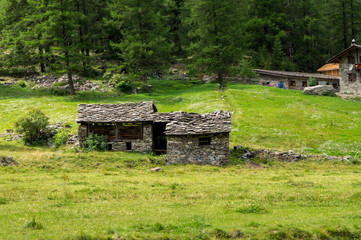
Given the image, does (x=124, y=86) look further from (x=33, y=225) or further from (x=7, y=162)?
(x=33, y=225)

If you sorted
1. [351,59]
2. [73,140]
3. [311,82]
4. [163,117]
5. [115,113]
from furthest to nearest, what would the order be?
[311,82] < [351,59] < [73,140] < [115,113] < [163,117]

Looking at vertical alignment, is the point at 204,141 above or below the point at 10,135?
below

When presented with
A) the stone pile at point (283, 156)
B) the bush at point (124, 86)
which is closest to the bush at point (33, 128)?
the stone pile at point (283, 156)

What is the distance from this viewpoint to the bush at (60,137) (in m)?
35.8

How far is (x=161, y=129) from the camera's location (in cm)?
3672

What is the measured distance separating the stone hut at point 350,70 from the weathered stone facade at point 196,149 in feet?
136

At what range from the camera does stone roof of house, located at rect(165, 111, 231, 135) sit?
98.4ft

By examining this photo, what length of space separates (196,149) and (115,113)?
363 inches

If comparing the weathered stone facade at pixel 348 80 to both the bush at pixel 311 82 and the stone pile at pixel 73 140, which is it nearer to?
the bush at pixel 311 82

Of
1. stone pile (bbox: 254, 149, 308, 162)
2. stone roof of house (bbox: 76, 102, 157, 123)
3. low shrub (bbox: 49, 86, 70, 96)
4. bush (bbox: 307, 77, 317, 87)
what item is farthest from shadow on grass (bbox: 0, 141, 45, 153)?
bush (bbox: 307, 77, 317, 87)

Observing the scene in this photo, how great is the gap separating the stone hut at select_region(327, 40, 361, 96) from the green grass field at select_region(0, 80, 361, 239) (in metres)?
20.1

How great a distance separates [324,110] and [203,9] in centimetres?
3122

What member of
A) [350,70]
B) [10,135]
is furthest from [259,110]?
[10,135]

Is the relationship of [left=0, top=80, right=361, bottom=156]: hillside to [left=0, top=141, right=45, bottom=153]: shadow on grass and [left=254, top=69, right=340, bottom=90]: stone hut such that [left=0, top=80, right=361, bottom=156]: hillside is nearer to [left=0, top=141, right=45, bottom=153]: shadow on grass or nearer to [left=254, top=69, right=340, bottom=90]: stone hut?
[left=0, top=141, right=45, bottom=153]: shadow on grass
